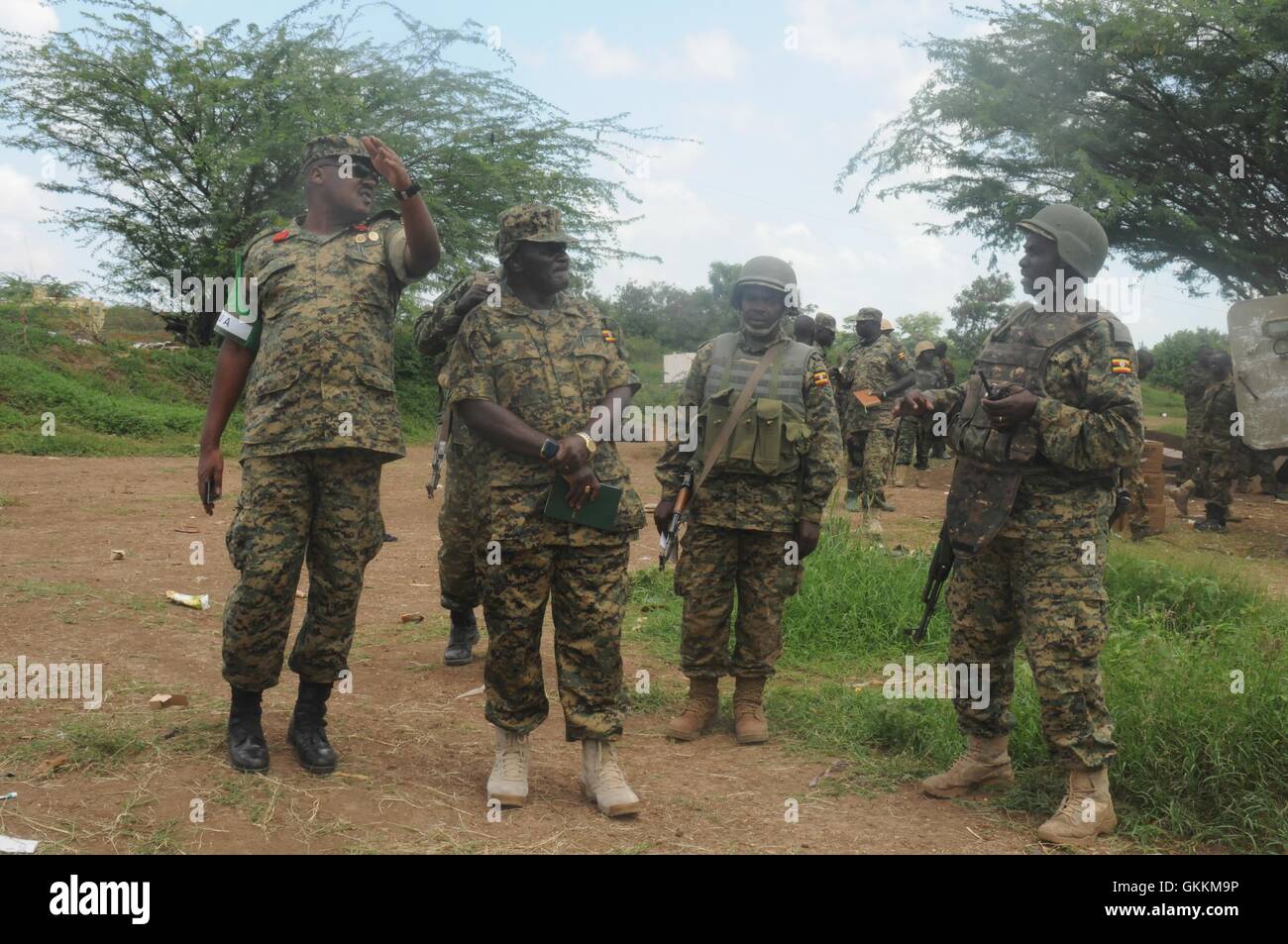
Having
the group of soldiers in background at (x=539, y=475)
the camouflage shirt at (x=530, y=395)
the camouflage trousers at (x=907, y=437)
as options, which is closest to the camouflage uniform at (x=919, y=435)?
the camouflage trousers at (x=907, y=437)

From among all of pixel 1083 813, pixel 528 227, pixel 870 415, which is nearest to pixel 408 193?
pixel 528 227

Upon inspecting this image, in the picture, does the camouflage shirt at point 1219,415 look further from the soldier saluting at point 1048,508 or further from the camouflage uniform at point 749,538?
the soldier saluting at point 1048,508

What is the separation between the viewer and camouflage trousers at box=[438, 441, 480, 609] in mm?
4914

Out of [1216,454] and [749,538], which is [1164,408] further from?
[749,538]

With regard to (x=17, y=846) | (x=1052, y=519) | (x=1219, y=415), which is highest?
(x=1219, y=415)

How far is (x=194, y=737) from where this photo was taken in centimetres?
391

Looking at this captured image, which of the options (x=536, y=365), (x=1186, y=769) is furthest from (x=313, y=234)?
(x=1186, y=769)

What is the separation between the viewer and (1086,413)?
357 cm

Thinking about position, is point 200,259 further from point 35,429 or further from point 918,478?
point 918,478

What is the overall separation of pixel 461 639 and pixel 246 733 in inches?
71.9

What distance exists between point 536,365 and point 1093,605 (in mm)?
1963

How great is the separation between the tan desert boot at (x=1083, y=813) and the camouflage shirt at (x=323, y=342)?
2.44m

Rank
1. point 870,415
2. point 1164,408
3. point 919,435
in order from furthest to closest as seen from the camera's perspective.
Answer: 1. point 1164,408
2. point 919,435
3. point 870,415

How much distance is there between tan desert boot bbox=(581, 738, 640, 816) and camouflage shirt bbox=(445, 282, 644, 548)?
712mm
